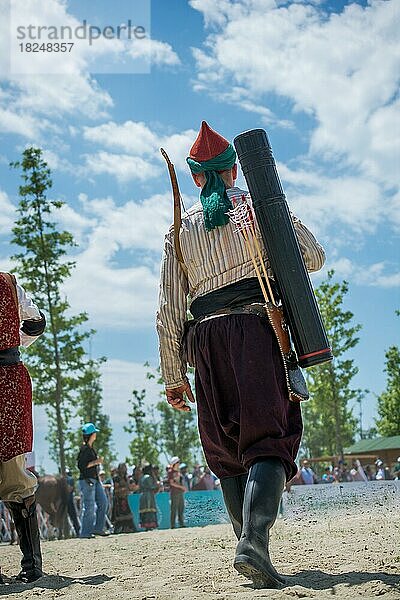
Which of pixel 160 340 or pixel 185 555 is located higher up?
pixel 160 340

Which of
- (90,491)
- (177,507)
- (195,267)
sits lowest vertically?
(195,267)

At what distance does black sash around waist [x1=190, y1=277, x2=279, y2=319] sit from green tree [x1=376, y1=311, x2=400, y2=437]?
112 ft

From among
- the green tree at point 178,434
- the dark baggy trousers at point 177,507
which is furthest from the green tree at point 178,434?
the dark baggy trousers at point 177,507

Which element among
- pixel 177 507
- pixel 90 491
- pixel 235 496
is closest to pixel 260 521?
pixel 235 496

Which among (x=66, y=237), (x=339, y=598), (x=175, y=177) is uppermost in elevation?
(x=66, y=237)

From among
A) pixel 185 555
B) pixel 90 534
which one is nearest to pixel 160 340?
pixel 185 555

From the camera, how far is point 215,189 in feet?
13.1

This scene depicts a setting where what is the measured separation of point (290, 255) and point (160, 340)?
816 mm

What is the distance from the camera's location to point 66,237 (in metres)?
22.1

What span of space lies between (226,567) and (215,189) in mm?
2216

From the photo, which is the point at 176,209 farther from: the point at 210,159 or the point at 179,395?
the point at 179,395

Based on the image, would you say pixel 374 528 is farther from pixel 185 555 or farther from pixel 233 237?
pixel 233 237

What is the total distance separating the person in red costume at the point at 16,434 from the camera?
499 cm

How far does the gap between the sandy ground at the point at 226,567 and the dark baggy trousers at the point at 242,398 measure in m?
0.57
